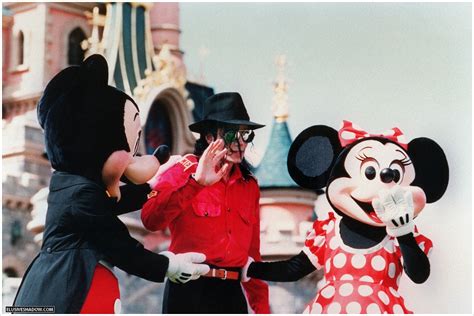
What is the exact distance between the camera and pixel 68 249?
15.4ft

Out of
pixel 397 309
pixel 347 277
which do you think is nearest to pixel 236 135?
pixel 347 277

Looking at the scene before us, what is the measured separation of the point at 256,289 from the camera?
16.4 ft

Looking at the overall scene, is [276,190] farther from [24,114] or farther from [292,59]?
[24,114]

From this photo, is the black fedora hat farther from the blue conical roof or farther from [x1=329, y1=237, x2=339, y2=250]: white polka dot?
the blue conical roof

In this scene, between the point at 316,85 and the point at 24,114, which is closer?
the point at 316,85

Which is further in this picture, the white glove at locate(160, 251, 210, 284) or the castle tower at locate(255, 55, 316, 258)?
the castle tower at locate(255, 55, 316, 258)

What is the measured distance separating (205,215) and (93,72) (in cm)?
69

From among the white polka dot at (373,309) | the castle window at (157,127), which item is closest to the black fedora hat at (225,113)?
the white polka dot at (373,309)

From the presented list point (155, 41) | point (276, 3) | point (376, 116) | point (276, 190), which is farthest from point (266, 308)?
point (155, 41)

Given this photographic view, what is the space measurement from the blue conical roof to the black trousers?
1206 millimetres

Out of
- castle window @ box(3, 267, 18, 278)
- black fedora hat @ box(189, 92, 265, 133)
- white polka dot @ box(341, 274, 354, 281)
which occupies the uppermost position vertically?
black fedora hat @ box(189, 92, 265, 133)

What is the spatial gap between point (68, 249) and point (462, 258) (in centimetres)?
165

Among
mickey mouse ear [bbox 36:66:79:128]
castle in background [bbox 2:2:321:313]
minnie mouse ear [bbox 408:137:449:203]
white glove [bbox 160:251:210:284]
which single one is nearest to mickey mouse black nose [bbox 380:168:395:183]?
minnie mouse ear [bbox 408:137:449:203]

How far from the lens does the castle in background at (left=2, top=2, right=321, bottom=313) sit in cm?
885
